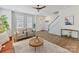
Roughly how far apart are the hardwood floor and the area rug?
64 mm

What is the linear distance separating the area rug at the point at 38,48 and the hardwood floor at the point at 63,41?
2.5 inches

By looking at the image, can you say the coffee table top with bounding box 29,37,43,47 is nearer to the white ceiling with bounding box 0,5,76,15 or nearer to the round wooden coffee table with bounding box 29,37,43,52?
the round wooden coffee table with bounding box 29,37,43,52

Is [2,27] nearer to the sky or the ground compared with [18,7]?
nearer to the ground

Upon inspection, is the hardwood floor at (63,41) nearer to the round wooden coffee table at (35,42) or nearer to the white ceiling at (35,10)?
the round wooden coffee table at (35,42)

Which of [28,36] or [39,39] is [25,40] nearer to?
[28,36]

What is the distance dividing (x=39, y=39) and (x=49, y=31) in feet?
0.75

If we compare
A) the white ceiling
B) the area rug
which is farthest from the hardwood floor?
the white ceiling

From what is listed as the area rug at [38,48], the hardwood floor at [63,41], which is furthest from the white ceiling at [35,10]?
the area rug at [38,48]

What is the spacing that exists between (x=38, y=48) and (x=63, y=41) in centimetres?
45

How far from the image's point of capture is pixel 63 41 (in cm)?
192

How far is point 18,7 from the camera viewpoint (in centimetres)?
191

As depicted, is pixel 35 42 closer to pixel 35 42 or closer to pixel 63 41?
pixel 35 42

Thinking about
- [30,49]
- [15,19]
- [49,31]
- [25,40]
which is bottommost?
[30,49]
